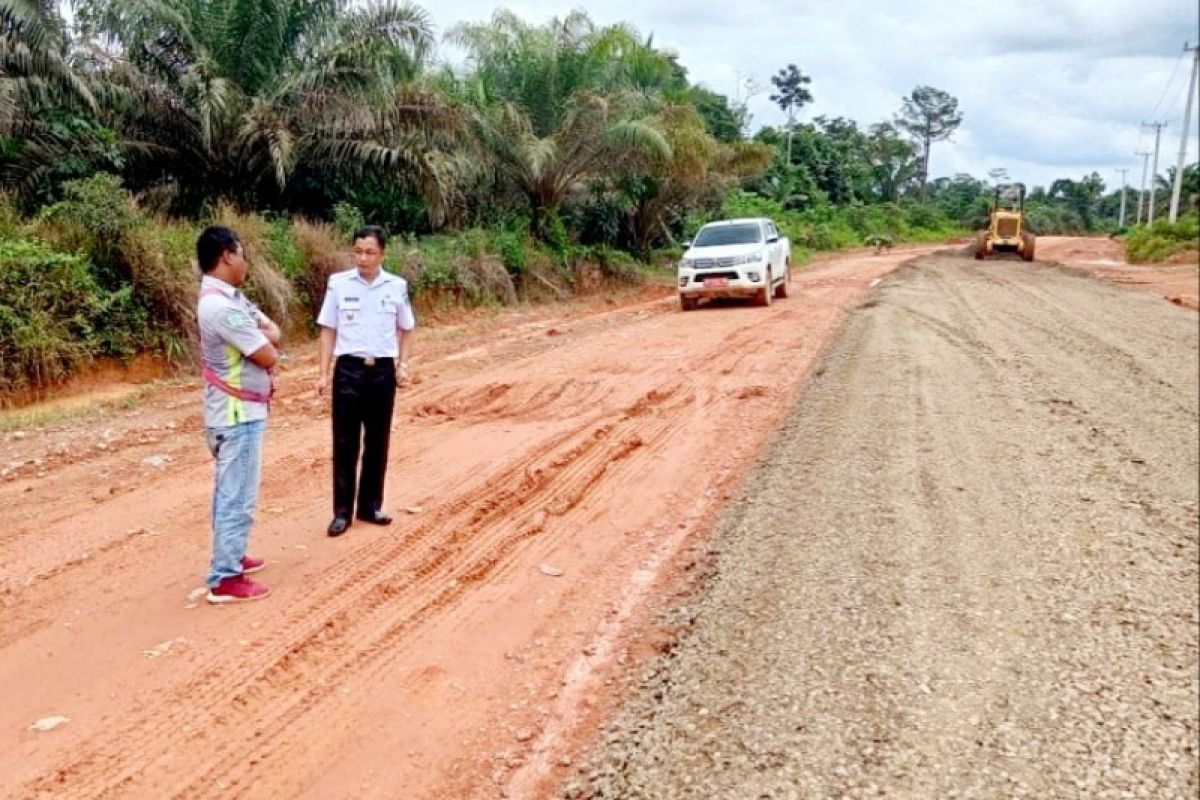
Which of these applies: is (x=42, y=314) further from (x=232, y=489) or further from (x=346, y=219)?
(x=232, y=489)

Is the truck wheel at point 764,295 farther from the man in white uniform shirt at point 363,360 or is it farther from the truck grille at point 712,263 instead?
the man in white uniform shirt at point 363,360

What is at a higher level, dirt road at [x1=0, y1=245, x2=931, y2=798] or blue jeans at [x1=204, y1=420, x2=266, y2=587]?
blue jeans at [x1=204, y1=420, x2=266, y2=587]

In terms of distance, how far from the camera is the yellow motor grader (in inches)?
1104

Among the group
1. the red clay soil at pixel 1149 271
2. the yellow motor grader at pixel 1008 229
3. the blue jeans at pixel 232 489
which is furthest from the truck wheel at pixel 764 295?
the yellow motor grader at pixel 1008 229

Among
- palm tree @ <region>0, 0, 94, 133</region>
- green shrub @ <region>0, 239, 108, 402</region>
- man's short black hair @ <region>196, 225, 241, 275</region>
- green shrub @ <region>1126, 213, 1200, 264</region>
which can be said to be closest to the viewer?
man's short black hair @ <region>196, 225, 241, 275</region>

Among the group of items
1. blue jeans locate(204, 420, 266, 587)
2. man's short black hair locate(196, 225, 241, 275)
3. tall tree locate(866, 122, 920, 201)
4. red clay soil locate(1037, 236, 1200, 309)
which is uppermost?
tall tree locate(866, 122, 920, 201)

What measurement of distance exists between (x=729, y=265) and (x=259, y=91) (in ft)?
26.3

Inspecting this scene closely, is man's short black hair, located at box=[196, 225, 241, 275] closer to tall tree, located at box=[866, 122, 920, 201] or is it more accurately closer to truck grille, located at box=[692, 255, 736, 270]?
truck grille, located at box=[692, 255, 736, 270]

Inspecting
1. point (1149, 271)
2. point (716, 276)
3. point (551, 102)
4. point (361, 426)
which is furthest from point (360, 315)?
point (1149, 271)

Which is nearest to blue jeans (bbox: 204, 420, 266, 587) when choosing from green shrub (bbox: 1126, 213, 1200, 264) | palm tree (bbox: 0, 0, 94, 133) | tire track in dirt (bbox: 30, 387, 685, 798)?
tire track in dirt (bbox: 30, 387, 685, 798)

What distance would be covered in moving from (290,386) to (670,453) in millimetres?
4802

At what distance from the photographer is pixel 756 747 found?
324 cm

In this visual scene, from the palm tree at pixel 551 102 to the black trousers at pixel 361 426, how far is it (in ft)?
45.0

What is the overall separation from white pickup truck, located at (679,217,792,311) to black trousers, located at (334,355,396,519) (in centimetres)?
1161
